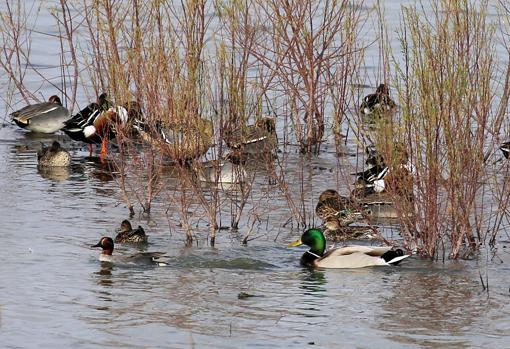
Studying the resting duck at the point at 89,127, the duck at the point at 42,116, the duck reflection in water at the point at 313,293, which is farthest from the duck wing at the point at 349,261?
the duck at the point at 42,116

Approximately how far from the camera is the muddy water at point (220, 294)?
10078 millimetres

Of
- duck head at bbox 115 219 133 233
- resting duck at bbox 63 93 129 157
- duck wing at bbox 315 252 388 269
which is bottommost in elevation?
duck wing at bbox 315 252 388 269

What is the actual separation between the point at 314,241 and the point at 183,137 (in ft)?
6.65

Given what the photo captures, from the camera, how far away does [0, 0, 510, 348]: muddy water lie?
1008 cm

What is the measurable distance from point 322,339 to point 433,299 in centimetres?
183

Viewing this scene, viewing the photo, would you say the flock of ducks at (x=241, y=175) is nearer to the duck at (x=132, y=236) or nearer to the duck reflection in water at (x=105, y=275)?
the duck at (x=132, y=236)

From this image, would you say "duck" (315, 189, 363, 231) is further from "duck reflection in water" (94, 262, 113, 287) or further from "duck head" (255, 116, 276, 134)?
"duck reflection in water" (94, 262, 113, 287)

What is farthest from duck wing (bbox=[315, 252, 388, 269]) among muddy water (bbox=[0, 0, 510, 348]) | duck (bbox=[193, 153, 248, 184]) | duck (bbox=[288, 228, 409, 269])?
duck (bbox=[193, 153, 248, 184])

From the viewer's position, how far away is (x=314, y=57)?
1864 centimetres

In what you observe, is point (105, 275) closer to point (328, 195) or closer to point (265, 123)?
point (265, 123)

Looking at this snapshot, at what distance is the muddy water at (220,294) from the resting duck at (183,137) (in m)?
0.92

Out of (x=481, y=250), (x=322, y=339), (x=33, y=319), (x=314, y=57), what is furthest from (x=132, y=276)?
(x=314, y=57)

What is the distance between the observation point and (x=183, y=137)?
1432 cm

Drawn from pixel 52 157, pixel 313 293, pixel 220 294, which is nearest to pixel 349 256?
pixel 313 293
